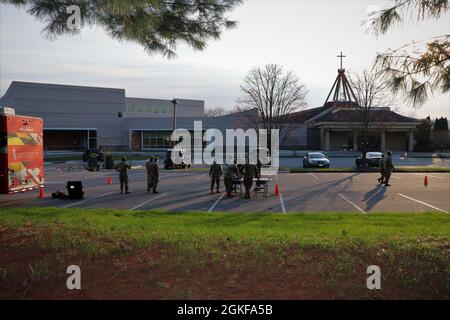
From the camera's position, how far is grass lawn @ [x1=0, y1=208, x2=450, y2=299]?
4.65 m

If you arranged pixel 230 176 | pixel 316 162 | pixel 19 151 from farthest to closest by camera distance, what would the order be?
1. pixel 316 162
2. pixel 230 176
3. pixel 19 151

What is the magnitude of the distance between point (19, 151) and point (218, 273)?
11724 mm

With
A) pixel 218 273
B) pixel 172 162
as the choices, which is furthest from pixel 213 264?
pixel 172 162

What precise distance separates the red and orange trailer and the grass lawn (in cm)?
662

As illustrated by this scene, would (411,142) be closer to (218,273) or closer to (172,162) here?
(172,162)

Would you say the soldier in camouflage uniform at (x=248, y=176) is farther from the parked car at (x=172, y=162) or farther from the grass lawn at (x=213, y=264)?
the parked car at (x=172, y=162)

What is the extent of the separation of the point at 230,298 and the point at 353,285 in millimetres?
1425

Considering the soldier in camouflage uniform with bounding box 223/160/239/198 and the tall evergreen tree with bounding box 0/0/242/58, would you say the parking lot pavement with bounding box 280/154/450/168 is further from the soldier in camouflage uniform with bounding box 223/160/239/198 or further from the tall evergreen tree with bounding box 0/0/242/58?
the tall evergreen tree with bounding box 0/0/242/58

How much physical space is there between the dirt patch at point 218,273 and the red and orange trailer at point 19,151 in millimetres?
8481

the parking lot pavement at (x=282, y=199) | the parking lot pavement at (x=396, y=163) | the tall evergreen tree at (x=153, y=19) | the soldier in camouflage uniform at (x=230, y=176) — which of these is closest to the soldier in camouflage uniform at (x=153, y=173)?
the parking lot pavement at (x=282, y=199)

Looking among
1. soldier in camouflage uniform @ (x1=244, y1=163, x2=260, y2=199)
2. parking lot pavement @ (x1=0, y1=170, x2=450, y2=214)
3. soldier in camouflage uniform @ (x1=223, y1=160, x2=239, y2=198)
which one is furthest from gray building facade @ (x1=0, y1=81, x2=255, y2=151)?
soldier in camouflage uniform @ (x1=244, y1=163, x2=260, y2=199)

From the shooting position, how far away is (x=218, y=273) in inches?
203

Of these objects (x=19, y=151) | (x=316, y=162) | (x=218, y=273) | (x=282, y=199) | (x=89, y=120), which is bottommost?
(x=282, y=199)
